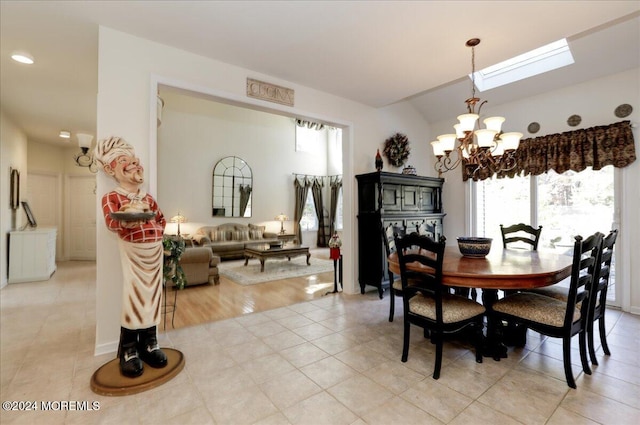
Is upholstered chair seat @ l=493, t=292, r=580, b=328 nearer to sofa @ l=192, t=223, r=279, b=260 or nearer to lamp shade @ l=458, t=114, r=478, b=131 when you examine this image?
lamp shade @ l=458, t=114, r=478, b=131

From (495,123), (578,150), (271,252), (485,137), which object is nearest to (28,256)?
(271,252)

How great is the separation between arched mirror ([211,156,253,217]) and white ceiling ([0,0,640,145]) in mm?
3821

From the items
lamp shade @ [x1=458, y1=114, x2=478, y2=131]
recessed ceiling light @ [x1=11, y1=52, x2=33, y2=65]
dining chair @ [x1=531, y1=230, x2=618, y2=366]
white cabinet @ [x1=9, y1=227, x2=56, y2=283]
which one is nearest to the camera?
dining chair @ [x1=531, y1=230, x2=618, y2=366]

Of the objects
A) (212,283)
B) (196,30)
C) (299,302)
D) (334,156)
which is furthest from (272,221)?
(196,30)

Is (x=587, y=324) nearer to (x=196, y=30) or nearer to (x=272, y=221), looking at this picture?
(x=196, y=30)

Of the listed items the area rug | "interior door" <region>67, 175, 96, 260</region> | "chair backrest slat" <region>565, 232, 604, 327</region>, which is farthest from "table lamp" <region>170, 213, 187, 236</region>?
"chair backrest slat" <region>565, 232, 604, 327</region>

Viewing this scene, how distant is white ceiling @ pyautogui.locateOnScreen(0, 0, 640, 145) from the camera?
7.22 ft

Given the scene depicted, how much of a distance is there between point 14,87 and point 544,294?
6.25 metres

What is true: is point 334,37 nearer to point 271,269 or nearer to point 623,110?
point 623,110

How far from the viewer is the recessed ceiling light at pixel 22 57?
2820 millimetres

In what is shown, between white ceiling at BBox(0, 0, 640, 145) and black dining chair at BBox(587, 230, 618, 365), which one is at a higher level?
white ceiling at BBox(0, 0, 640, 145)

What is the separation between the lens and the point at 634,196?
10.9ft

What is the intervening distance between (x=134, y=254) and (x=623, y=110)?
521cm

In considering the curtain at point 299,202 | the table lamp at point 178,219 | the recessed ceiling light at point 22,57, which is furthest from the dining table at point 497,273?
the curtain at point 299,202
